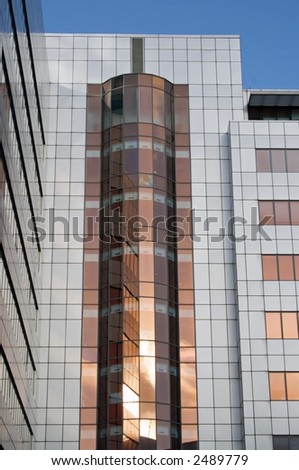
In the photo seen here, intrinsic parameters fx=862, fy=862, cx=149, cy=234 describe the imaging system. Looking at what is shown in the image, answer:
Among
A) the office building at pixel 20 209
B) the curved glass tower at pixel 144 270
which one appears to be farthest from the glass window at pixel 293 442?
the office building at pixel 20 209

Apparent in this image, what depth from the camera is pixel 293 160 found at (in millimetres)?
66812

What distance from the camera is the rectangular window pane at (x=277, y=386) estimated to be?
59.5m

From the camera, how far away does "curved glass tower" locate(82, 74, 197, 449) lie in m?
60.0

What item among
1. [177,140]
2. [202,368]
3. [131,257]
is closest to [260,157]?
[177,140]

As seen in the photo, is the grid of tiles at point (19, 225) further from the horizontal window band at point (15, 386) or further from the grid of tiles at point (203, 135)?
the grid of tiles at point (203, 135)

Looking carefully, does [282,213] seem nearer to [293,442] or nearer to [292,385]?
[292,385]

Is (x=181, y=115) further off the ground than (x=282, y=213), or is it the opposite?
(x=181, y=115)

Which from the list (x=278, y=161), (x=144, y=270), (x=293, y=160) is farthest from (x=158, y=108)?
(x=144, y=270)

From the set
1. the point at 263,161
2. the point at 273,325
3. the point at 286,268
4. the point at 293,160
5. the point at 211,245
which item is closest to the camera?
the point at 273,325

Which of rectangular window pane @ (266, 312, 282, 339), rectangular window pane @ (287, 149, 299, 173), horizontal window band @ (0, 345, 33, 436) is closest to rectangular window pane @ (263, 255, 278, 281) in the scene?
rectangular window pane @ (266, 312, 282, 339)

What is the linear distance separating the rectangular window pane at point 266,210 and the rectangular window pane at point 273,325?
Answer: 23.5 ft

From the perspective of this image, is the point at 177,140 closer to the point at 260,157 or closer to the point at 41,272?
the point at 260,157

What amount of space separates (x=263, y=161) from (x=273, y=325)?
1309 cm

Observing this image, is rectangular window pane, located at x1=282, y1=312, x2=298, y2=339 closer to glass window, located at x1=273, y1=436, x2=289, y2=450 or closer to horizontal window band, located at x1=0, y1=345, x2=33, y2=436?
glass window, located at x1=273, y1=436, x2=289, y2=450
